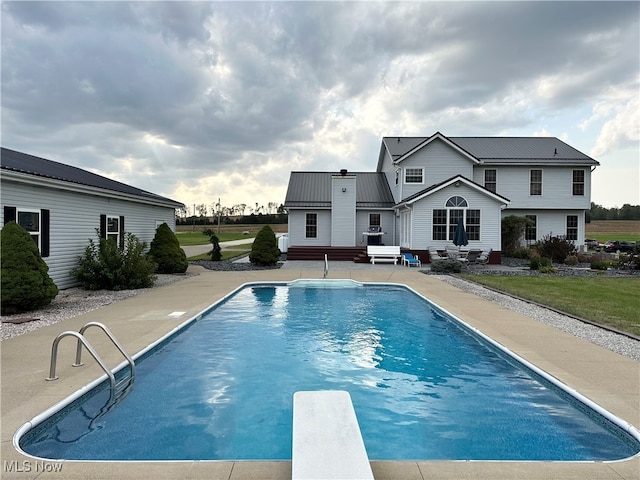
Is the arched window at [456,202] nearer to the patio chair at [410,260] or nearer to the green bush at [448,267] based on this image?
the patio chair at [410,260]

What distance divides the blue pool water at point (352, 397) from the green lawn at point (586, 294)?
11.6 ft

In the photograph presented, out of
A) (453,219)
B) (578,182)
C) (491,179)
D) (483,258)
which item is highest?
(491,179)

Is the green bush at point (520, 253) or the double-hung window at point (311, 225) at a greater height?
the double-hung window at point (311, 225)

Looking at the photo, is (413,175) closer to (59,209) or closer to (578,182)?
(578,182)

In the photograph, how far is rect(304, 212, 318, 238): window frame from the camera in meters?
27.9

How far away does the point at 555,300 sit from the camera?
37.5 feet

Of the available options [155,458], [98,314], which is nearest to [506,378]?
[155,458]

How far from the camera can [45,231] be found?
1202 centimetres

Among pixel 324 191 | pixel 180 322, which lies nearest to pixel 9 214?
pixel 180 322

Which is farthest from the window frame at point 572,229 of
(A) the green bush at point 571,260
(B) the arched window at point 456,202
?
(B) the arched window at point 456,202

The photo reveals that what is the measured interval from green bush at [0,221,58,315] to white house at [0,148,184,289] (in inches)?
60.7

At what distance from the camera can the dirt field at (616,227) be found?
58.3 meters

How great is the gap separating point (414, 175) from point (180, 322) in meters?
20.8

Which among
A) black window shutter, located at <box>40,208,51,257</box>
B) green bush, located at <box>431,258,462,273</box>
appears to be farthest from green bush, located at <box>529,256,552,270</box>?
black window shutter, located at <box>40,208,51,257</box>
